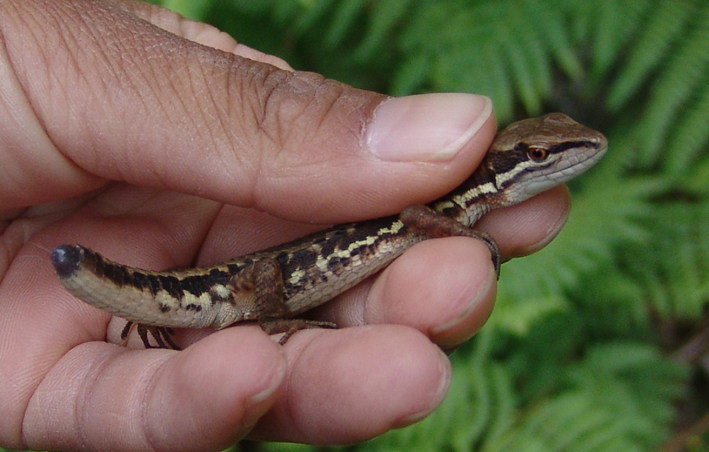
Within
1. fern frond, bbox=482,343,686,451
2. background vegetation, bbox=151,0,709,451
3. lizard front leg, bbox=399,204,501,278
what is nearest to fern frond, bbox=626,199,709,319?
background vegetation, bbox=151,0,709,451

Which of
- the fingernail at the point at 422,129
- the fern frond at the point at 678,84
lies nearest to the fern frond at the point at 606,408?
the fern frond at the point at 678,84

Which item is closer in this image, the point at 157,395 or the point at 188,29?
the point at 157,395

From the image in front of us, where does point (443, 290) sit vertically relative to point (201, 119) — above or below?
below

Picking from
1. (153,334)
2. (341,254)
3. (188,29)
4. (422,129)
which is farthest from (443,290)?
(188,29)

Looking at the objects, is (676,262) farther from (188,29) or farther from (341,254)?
(188,29)

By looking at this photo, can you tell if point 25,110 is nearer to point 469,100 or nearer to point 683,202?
point 469,100

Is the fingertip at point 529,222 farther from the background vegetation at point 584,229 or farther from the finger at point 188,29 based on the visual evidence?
the finger at point 188,29

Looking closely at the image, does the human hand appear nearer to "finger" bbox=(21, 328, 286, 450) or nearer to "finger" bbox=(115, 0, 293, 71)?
"finger" bbox=(21, 328, 286, 450)
